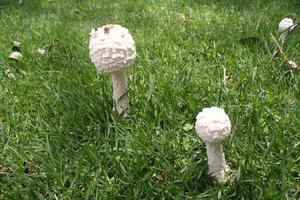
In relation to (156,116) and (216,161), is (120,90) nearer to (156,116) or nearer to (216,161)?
(156,116)

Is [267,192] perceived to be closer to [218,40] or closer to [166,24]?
[218,40]

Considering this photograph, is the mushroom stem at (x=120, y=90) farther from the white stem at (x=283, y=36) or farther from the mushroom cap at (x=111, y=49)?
the white stem at (x=283, y=36)

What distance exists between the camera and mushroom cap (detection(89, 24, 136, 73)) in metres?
2.07

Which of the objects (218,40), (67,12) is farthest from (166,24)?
(67,12)

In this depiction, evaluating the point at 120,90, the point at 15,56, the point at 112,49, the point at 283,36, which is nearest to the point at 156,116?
the point at 120,90

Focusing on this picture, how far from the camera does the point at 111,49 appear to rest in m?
2.07

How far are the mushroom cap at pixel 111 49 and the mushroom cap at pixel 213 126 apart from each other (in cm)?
59

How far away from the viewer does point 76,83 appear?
2.73 m

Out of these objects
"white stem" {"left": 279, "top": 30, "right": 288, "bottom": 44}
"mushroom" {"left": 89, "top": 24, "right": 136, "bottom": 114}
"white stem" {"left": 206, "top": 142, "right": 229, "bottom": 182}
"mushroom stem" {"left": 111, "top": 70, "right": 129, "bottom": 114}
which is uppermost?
"mushroom" {"left": 89, "top": 24, "right": 136, "bottom": 114}

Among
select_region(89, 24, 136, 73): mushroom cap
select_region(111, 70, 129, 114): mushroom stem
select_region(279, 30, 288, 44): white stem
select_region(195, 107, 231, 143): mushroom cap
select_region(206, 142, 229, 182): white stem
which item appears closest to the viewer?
select_region(195, 107, 231, 143): mushroom cap

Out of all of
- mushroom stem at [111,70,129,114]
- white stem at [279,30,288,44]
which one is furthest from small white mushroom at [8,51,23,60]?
white stem at [279,30,288,44]

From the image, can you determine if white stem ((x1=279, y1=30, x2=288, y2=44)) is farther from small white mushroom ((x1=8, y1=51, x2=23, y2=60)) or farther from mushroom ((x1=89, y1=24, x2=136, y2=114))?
small white mushroom ((x1=8, y1=51, x2=23, y2=60))

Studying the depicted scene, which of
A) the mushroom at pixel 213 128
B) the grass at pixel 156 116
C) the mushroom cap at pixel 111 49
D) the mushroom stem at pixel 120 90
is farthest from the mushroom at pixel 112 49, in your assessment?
the mushroom at pixel 213 128

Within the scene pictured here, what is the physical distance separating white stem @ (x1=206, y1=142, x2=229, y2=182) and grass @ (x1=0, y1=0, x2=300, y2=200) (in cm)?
5
